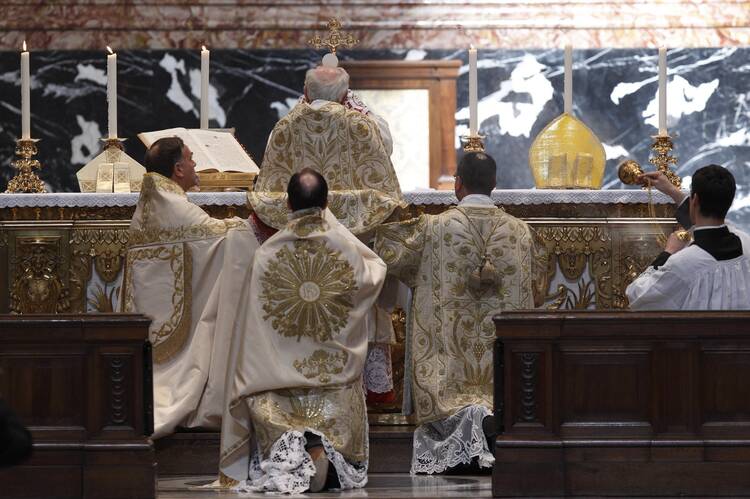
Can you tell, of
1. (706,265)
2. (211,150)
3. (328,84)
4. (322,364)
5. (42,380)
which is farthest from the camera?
(211,150)

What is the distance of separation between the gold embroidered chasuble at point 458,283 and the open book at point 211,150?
4.17ft

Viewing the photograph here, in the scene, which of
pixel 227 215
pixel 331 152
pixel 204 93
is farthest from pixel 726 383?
pixel 204 93

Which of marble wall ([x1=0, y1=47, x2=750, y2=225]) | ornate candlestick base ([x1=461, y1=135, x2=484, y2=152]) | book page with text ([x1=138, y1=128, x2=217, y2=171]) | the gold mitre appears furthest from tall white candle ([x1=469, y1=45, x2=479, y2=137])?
marble wall ([x1=0, y1=47, x2=750, y2=225])

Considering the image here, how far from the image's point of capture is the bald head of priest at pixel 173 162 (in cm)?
878

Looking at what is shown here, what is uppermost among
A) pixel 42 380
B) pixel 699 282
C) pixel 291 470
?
pixel 699 282

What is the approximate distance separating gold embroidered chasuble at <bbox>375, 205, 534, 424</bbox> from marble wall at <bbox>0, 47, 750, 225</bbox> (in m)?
3.90

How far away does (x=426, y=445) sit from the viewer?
26.8 feet

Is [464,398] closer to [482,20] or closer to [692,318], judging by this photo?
[692,318]

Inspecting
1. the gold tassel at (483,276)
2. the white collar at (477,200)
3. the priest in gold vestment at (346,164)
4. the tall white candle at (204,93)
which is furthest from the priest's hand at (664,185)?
the tall white candle at (204,93)

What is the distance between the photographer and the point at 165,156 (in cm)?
878

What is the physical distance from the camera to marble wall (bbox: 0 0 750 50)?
12.3 meters

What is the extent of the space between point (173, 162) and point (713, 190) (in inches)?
111

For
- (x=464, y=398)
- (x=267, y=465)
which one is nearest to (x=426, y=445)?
(x=464, y=398)

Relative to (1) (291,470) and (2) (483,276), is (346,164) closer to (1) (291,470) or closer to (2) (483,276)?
(2) (483,276)
